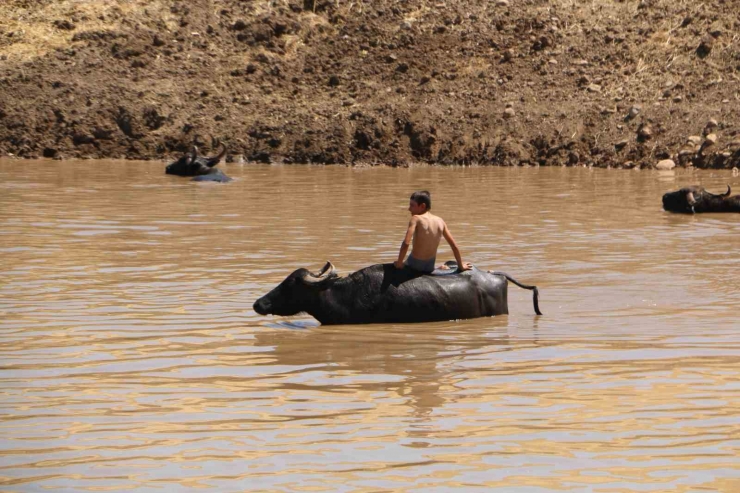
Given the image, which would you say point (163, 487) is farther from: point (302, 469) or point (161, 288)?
point (161, 288)

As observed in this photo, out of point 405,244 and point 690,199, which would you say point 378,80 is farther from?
point 405,244

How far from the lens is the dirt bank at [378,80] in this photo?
32156mm

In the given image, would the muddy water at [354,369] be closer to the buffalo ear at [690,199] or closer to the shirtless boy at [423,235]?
the shirtless boy at [423,235]

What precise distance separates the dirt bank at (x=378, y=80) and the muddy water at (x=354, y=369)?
14.5 meters

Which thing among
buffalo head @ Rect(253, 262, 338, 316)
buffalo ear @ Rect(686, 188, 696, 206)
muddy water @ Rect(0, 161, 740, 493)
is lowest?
muddy water @ Rect(0, 161, 740, 493)

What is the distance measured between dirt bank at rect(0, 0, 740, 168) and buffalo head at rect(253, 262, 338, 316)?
21.1m

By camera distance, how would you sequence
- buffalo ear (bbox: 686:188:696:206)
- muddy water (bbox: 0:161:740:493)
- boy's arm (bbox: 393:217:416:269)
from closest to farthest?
1. muddy water (bbox: 0:161:740:493)
2. boy's arm (bbox: 393:217:416:269)
3. buffalo ear (bbox: 686:188:696:206)

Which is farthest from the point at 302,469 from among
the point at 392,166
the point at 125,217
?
the point at 392,166

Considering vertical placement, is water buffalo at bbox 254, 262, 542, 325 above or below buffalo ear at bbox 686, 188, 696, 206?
below

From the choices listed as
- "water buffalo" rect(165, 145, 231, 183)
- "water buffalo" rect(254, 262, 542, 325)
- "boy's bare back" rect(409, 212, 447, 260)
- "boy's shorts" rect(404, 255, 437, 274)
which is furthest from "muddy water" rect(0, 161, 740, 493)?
"water buffalo" rect(165, 145, 231, 183)

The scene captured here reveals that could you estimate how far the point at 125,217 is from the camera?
19141 mm

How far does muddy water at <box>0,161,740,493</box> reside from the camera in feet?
19.4

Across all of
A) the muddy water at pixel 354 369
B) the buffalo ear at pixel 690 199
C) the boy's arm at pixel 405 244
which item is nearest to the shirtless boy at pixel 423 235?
the boy's arm at pixel 405 244

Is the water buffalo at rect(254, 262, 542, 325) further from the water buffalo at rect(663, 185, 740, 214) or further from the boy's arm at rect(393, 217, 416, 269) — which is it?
the water buffalo at rect(663, 185, 740, 214)
